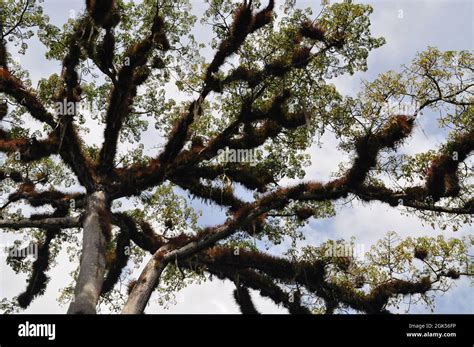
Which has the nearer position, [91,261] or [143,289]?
[91,261]

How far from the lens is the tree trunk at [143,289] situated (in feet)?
37.1

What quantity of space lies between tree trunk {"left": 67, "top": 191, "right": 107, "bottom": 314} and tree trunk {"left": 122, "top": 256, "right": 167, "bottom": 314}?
948mm

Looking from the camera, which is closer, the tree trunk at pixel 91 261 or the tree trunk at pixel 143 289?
the tree trunk at pixel 91 261

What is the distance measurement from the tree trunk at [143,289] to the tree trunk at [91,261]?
948mm

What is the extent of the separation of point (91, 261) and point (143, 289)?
152 cm

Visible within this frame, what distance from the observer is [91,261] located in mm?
11125

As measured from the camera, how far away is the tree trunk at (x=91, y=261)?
9914 millimetres

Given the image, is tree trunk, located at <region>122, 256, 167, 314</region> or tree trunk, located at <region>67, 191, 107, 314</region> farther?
tree trunk, located at <region>122, 256, 167, 314</region>

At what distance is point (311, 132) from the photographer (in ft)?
47.9

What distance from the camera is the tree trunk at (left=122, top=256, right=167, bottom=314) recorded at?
11305mm
